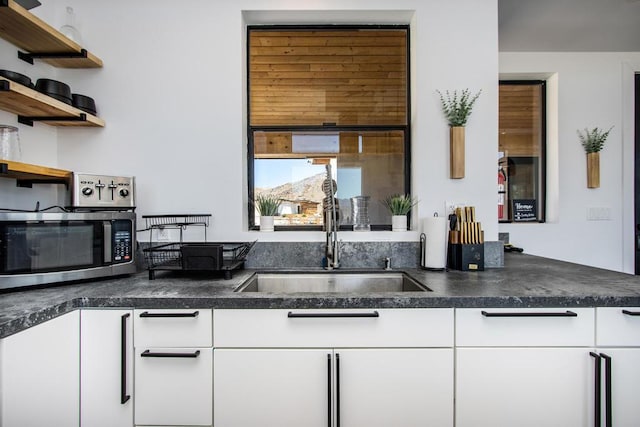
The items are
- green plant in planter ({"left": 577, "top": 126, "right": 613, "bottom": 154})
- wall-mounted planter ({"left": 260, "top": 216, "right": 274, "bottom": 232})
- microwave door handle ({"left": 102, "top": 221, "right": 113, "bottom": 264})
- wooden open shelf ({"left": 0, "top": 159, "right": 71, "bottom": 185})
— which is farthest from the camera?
green plant in planter ({"left": 577, "top": 126, "right": 613, "bottom": 154})

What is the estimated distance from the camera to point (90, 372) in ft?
3.87

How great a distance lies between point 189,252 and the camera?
4.91 ft

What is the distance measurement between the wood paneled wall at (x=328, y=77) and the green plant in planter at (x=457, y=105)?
10.9 inches

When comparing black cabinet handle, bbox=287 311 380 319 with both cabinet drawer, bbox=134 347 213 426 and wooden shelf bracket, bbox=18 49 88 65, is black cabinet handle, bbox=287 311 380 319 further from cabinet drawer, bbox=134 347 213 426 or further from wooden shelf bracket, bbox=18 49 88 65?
wooden shelf bracket, bbox=18 49 88 65

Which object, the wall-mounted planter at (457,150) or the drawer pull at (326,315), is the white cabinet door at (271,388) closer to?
the drawer pull at (326,315)

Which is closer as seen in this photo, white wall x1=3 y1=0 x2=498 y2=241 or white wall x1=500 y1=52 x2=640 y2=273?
white wall x1=3 y1=0 x2=498 y2=241

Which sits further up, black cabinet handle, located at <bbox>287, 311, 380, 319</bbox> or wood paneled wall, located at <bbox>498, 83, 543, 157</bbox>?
wood paneled wall, located at <bbox>498, 83, 543, 157</bbox>

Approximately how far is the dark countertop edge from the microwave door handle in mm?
303

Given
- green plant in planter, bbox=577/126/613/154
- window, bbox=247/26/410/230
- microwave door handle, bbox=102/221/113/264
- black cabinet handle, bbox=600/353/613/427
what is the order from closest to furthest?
black cabinet handle, bbox=600/353/613/427
microwave door handle, bbox=102/221/113/264
window, bbox=247/26/410/230
green plant in planter, bbox=577/126/613/154

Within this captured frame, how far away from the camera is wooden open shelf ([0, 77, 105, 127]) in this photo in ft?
4.36

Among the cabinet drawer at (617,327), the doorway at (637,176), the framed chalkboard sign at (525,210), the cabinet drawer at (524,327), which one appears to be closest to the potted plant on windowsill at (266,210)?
the cabinet drawer at (524,327)

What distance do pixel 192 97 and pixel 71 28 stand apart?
73cm

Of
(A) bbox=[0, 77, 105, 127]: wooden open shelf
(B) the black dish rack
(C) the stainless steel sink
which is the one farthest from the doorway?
(A) bbox=[0, 77, 105, 127]: wooden open shelf

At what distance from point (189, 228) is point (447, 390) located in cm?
152
